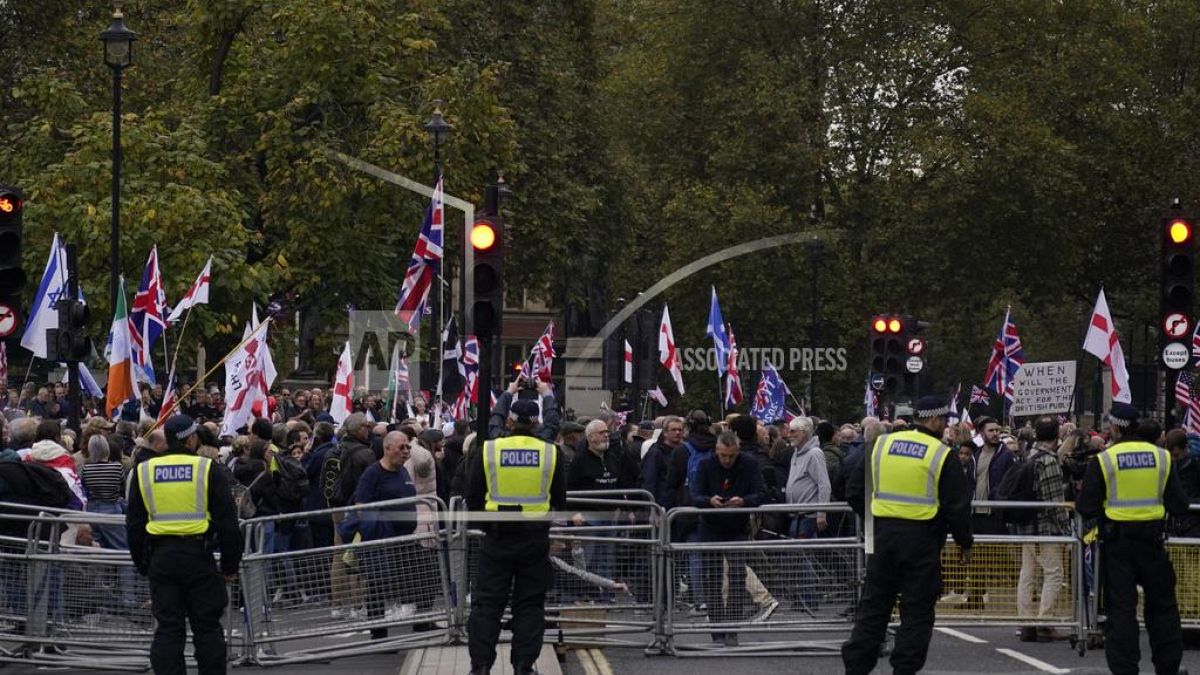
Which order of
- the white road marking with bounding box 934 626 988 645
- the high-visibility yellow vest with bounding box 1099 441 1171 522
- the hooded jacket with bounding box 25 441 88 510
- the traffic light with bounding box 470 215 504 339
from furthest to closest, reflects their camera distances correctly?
the white road marking with bounding box 934 626 988 645 → the hooded jacket with bounding box 25 441 88 510 → the traffic light with bounding box 470 215 504 339 → the high-visibility yellow vest with bounding box 1099 441 1171 522

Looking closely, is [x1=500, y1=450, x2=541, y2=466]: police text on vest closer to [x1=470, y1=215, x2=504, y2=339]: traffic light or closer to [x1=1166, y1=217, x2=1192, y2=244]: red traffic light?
[x1=470, y1=215, x2=504, y2=339]: traffic light

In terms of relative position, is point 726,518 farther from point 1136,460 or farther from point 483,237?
point 1136,460

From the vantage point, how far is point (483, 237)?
14.8 m

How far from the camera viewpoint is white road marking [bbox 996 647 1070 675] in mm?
14008

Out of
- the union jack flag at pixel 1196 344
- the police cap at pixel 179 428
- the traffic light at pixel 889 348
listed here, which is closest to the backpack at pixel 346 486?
the police cap at pixel 179 428

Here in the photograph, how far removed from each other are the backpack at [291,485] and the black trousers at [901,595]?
592 cm

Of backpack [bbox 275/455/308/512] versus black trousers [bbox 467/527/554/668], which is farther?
backpack [bbox 275/455/308/512]

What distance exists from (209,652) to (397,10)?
96.0 feet

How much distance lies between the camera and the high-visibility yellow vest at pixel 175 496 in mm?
11984

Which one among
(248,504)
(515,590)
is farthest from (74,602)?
(515,590)

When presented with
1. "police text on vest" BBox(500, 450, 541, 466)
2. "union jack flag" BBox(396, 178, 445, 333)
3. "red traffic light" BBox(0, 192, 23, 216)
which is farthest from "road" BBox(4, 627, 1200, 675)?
"union jack flag" BBox(396, 178, 445, 333)

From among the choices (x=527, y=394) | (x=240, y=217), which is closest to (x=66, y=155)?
(x=240, y=217)

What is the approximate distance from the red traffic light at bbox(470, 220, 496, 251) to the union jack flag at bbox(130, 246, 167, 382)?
1088cm

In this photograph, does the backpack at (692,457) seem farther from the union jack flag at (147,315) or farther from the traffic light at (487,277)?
the union jack flag at (147,315)
